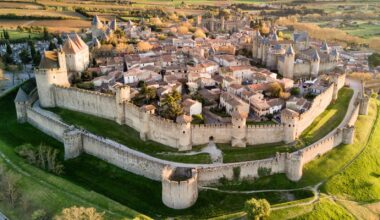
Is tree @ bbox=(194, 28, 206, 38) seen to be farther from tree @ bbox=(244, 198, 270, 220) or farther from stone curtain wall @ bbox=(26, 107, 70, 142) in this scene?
tree @ bbox=(244, 198, 270, 220)

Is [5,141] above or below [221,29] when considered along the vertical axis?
below

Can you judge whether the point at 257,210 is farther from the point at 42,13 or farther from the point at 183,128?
the point at 42,13

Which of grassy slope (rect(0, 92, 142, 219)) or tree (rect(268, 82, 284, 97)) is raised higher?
tree (rect(268, 82, 284, 97))

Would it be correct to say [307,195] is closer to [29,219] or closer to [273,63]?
[29,219]

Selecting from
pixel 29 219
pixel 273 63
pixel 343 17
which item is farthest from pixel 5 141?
pixel 343 17

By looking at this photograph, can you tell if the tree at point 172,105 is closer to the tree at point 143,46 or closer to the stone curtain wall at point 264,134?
the stone curtain wall at point 264,134

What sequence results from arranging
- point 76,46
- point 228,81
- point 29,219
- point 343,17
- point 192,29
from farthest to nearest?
point 343,17
point 192,29
point 76,46
point 228,81
point 29,219

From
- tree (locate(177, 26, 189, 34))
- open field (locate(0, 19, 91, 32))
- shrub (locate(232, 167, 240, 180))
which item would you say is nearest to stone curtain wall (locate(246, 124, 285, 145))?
shrub (locate(232, 167, 240, 180))
